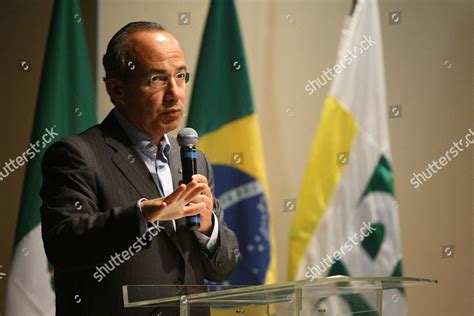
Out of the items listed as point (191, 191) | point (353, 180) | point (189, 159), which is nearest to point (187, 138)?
point (189, 159)

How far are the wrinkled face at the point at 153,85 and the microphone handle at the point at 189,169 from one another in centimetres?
22

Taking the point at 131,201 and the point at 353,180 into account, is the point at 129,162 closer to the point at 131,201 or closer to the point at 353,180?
the point at 131,201

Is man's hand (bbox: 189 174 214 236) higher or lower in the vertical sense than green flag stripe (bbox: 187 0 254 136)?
lower

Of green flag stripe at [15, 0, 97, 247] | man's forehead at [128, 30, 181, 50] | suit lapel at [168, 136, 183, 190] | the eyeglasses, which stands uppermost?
green flag stripe at [15, 0, 97, 247]

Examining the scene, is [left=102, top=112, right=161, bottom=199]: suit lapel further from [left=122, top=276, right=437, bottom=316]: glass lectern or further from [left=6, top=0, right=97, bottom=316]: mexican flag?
[left=6, top=0, right=97, bottom=316]: mexican flag

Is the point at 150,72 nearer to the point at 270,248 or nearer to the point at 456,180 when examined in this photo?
the point at 270,248

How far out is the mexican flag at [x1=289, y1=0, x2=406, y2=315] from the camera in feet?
17.0

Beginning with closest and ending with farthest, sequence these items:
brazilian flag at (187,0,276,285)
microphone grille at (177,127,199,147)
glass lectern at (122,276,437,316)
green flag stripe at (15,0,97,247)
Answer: glass lectern at (122,276,437,316)
microphone grille at (177,127,199,147)
green flag stripe at (15,0,97,247)
brazilian flag at (187,0,276,285)

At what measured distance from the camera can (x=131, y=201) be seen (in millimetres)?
2697

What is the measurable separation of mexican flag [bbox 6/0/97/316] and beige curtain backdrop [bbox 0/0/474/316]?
0.29 meters

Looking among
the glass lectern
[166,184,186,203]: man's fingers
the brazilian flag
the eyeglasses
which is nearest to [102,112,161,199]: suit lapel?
the eyeglasses

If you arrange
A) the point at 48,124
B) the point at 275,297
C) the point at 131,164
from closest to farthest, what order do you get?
1. the point at 275,297
2. the point at 131,164
3. the point at 48,124

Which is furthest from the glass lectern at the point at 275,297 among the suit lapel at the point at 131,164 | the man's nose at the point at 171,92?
the man's nose at the point at 171,92

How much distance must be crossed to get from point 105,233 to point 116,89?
635 mm
